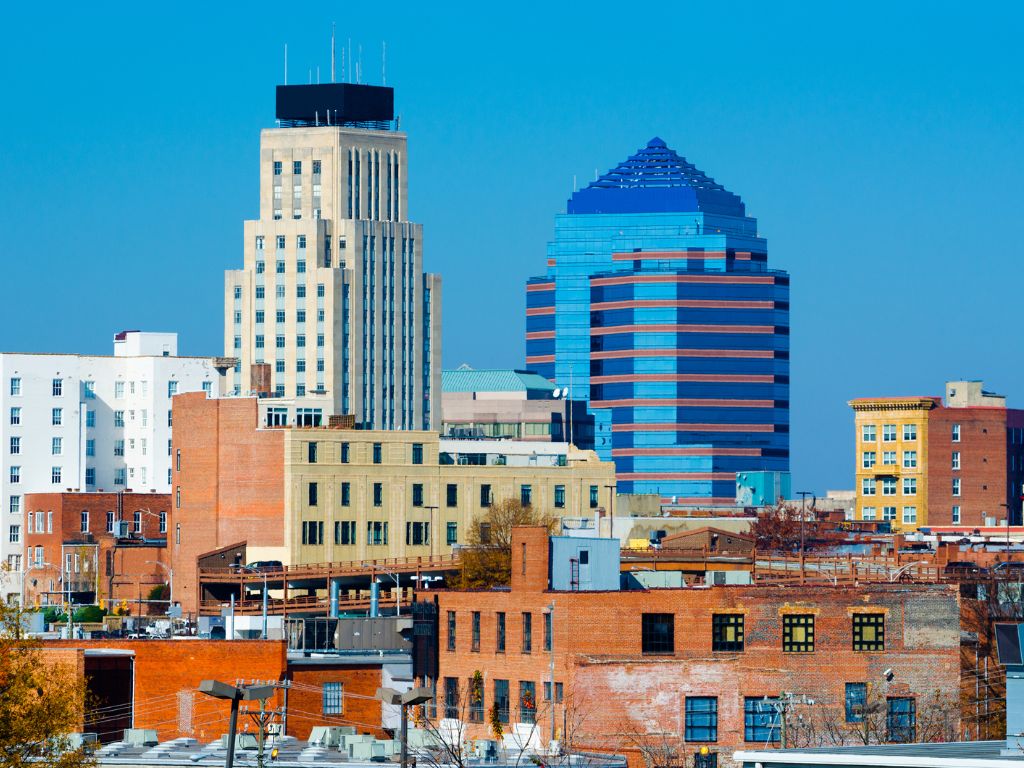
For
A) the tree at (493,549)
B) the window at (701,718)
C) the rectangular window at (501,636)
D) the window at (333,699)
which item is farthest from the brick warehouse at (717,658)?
the tree at (493,549)

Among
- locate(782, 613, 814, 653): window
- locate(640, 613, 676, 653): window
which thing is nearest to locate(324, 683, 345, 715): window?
locate(640, 613, 676, 653): window

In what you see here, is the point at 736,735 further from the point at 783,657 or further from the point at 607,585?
the point at 607,585

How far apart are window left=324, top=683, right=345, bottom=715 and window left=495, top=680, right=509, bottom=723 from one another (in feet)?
22.0

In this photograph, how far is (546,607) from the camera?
10944 centimetres

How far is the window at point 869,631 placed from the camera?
355 ft

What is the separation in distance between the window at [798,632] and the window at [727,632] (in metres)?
1.87

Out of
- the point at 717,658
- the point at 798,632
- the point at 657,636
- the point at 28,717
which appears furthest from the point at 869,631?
the point at 28,717

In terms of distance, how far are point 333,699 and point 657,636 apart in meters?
14.6

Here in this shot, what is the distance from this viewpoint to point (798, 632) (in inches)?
4230

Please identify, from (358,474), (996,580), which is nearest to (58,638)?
(996,580)

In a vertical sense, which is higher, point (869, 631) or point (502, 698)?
point (869, 631)

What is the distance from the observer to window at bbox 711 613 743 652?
351ft

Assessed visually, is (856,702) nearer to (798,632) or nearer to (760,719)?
(798,632)

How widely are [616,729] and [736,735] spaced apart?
4.93m
